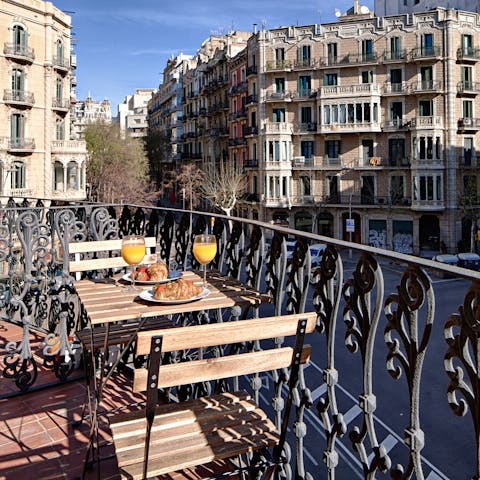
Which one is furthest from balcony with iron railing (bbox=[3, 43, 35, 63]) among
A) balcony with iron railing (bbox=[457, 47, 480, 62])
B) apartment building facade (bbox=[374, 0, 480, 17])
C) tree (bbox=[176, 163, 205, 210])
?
apartment building facade (bbox=[374, 0, 480, 17])

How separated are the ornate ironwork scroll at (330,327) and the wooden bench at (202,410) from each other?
147 mm

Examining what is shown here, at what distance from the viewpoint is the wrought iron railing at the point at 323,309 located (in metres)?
1.76

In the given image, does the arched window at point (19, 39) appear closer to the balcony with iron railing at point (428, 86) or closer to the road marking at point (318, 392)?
the balcony with iron railing at point (428, 86)

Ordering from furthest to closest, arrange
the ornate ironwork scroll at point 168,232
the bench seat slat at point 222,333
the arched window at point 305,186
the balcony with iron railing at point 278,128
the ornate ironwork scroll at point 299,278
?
the arched window at point 305,186
the balcony with iron railing at point 278,128
the ornate ironwork scroll at point 168,232
the ornate ironwork scroll at point 299,278
the bench seat slat at point 222,333

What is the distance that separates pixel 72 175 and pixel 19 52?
862cm

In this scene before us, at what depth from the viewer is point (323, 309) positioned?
2600 mm

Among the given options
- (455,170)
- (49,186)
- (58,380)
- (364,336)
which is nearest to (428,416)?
(58,380)

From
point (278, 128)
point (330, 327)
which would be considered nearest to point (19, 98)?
point (278, 128)

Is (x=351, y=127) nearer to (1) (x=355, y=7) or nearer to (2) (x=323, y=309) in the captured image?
(1) (x=355, y=7)

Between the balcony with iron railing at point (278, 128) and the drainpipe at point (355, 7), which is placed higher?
the drainpipe at point (355, 7)

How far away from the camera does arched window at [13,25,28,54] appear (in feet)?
103

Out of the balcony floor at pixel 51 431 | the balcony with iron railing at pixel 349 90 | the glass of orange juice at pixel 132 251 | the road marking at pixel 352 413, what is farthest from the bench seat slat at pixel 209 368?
the balcony with iron railing at pixel 349 90

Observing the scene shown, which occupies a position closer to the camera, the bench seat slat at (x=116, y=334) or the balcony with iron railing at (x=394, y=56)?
the bench seat slat at (x=116, y=334)

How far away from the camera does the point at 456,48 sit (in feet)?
114
